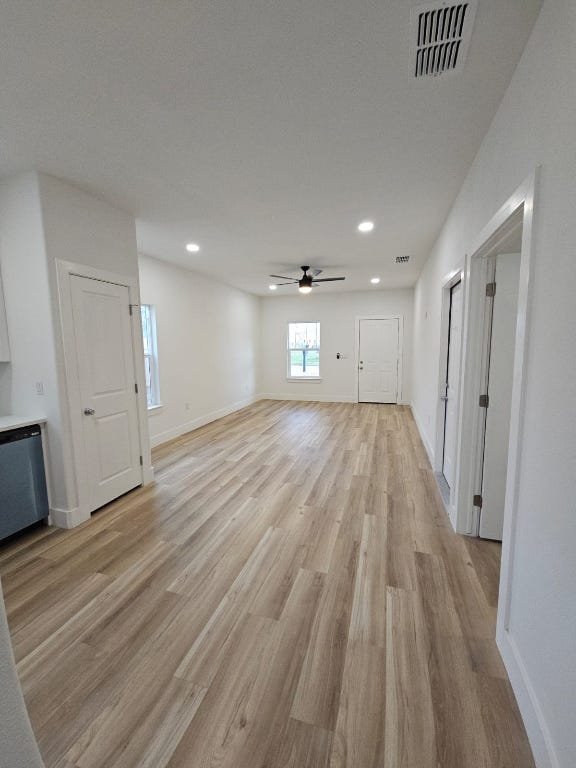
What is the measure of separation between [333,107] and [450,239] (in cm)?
184

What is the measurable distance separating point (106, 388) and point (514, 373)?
3046 mm

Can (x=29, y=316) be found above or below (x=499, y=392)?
above

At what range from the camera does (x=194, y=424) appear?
5707 mm

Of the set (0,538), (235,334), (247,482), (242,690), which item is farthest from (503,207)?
(235,334)

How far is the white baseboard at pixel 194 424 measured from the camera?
15.9ft

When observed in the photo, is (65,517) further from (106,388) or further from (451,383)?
(451,383)

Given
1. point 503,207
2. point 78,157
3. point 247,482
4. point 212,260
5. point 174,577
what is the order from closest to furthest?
point 503,207
point 174,577
point 78,157
point 247,482
point 212,260

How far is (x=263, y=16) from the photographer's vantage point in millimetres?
1302

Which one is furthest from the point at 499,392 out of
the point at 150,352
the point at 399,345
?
the point at 399,345

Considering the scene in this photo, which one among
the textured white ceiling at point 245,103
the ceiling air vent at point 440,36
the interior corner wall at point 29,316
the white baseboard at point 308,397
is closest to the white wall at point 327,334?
the white baseboard at point 308,397

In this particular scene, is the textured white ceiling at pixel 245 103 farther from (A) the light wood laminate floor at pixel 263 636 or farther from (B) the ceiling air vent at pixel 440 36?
(A) the light wood laminate floor at pixel 263 636

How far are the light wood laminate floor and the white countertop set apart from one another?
864 millimetres

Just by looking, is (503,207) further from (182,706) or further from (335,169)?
(182,706)

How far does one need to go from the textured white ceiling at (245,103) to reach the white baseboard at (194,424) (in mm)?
2965
